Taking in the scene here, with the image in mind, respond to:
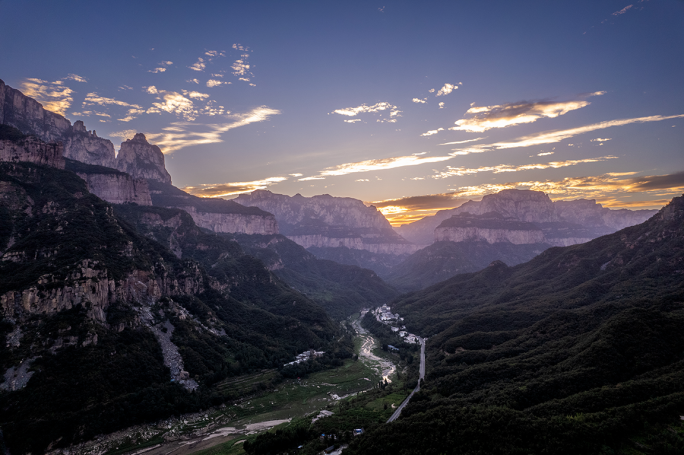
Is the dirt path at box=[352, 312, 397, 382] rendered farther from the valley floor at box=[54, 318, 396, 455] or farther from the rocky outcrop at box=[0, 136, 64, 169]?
the rocky outcrop at box=[0, 136, 64, 169]

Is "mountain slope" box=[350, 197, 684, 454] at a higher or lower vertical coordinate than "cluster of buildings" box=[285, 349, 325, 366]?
higher

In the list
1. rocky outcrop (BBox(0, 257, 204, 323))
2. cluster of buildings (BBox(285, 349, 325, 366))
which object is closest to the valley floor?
cluster of buildings (BBox(285, 349, 325, 366))

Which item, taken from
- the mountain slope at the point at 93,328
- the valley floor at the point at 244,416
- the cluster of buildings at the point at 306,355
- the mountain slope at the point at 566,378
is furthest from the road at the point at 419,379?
the cluster of buildings at the point at 306,355

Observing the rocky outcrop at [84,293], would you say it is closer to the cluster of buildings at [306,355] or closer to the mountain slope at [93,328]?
the mountain slope at [93,328]

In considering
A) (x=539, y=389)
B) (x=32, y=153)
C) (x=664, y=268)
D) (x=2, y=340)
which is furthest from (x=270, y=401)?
(x=664, y=268)

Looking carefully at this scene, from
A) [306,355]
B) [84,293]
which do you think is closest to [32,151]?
[84,293]

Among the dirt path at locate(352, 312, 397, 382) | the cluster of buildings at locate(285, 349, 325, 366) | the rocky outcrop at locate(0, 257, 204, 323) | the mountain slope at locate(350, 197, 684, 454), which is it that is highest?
the rocky outcrop at locate(0, 257, 204, 323)

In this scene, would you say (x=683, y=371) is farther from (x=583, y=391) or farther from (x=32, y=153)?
(x=32, y=153)
